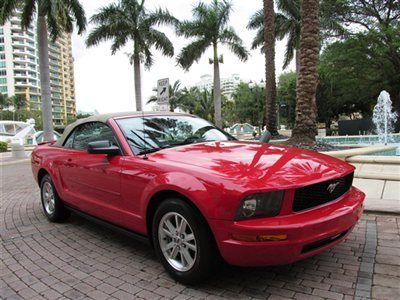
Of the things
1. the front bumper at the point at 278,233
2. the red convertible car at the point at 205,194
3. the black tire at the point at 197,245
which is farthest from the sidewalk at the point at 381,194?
the black tire at the point at 197,245

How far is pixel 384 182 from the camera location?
22.1 feet

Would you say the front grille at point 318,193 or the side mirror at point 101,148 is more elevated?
the side mirror at point 101,148

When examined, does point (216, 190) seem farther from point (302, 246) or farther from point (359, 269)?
point (359, 269)

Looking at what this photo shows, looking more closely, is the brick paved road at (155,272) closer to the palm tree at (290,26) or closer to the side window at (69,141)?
the side window at (69,141)

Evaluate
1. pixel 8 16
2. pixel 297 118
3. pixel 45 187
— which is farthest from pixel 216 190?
pixel 8 16

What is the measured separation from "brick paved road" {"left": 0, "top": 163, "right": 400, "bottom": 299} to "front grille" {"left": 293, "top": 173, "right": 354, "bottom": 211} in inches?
28.4

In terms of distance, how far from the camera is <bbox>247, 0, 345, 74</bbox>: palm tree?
1006 inches

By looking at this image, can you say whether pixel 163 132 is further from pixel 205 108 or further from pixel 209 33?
pixel 205 108

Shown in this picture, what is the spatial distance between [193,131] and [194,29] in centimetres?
2202

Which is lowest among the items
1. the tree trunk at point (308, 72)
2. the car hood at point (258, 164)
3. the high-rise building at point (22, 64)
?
the car hood at point (258, 164)

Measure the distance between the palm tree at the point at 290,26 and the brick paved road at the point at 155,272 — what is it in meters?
23.3

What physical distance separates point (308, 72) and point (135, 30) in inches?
640

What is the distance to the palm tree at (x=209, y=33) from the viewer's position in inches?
979

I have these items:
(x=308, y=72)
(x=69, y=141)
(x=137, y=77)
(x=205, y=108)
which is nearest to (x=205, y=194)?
(x=69, y=141)
